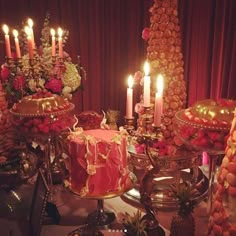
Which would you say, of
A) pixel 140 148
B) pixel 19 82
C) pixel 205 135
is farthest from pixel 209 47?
pixel 19 82

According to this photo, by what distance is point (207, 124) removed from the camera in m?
1.28

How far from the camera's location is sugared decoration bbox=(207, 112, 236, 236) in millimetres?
961

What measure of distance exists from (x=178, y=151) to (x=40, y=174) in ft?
2.02

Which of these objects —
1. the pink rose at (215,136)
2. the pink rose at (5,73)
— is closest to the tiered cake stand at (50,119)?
the pink rose at (5,73)

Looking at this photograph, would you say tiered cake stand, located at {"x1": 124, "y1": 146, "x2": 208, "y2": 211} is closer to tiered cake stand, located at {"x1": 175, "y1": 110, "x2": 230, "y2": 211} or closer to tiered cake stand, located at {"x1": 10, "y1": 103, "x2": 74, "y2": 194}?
tiered cake stand, located at {"x1": 175, "y1": 110, "x2": 230, "y2": 211}

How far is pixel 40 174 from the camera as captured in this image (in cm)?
130

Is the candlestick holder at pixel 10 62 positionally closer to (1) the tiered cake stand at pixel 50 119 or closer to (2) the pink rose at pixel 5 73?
(2) the pink rose at pixel 5 73

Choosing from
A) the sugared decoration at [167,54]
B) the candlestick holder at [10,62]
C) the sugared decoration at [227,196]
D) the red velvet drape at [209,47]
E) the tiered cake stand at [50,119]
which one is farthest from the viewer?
the red velvet drape at [209,47]

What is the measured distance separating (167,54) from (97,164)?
2.98ft

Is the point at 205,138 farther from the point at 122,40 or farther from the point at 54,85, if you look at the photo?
the point at 122,40

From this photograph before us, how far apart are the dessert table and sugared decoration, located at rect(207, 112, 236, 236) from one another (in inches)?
13.3

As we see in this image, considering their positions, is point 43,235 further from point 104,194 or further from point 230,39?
point 230,39

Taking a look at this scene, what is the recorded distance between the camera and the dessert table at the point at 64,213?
1.26 meters

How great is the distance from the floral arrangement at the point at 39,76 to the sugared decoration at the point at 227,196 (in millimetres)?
900
